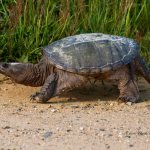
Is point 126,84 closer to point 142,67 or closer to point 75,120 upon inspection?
point 142,67

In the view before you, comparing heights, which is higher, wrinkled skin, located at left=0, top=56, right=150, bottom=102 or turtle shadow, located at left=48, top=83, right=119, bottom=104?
wrinkled skin, located at left=0, top=56, right=150, bottom=102

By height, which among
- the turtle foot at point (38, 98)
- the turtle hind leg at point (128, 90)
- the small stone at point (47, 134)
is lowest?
the turtle foot at point (38, 98)

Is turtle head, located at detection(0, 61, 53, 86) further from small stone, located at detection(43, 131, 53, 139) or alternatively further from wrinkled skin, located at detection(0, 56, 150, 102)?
small stone, located at detection(43, 131, 53, 139)

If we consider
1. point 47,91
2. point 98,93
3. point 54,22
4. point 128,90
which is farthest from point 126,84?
point 54,22

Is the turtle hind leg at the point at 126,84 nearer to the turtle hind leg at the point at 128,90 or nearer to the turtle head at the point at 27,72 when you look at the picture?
the turtle hind leg at the point at 128,90

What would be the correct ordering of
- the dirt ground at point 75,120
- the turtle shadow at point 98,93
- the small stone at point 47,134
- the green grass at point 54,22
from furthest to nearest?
the green grass at point 54,22, the turtle shadow at point 98,93, the small stone at point 47,134, the dirt ground at point 75,120

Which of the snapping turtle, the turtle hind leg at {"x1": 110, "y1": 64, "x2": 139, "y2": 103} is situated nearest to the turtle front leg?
the snapping turtle

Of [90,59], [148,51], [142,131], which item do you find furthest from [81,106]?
[148,51]

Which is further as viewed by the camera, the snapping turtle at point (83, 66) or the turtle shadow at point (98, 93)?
the turtle shadow at point (98, 93)

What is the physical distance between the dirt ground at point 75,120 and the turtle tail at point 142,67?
0.70 ft

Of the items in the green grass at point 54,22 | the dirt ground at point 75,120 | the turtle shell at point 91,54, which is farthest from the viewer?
the green grass at point 54,22

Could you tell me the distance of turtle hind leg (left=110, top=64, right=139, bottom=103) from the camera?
6332 millimetres

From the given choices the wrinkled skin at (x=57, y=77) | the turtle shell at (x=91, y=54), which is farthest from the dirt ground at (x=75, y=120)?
the turtle shell at (x=91, y=54)

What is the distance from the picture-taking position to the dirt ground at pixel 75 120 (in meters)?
5.00
